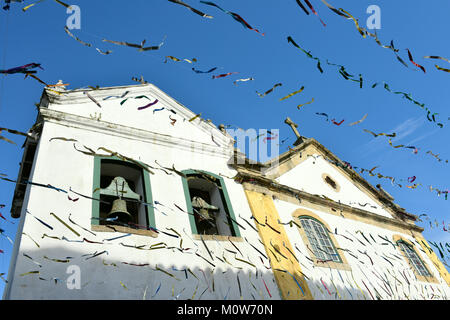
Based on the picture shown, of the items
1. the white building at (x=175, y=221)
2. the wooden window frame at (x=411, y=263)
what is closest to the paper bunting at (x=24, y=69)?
the white building at (x=175, y=221)

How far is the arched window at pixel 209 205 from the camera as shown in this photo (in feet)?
23.4

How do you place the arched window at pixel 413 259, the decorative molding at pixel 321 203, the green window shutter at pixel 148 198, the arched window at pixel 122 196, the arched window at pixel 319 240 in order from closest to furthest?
1. the arched window at pixel 122 196
2. the green window shutter at pixel 148 198
3. the arched window at pixel 319 240
4. the decorative molding at pixel 321 203
5. the arched window at pixel 413 259

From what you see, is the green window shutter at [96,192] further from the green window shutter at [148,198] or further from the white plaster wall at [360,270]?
the white plaster wall at [360,270]

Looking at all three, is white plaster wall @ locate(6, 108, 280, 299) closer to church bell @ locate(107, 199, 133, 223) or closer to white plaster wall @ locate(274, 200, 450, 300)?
church bell @ locate(107, 199, 133, 223)

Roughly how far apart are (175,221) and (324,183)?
280 inches

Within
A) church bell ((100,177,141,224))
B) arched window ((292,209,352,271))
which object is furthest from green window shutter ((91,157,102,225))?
arched window ((292,209,352,271))

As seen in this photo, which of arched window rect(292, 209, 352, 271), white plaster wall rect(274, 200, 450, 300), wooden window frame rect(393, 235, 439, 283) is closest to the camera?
white plaster wall rect(274, 200, 450, 300)

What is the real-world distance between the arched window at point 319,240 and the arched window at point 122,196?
4.76 m

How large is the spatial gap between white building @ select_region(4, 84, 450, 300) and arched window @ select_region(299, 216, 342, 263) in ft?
0.13

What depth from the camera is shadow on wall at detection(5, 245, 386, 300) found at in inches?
174

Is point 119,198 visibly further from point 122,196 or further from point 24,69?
point 24,69
